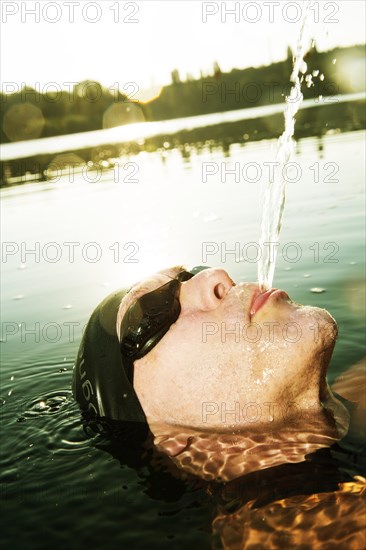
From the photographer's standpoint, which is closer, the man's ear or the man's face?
the man's face

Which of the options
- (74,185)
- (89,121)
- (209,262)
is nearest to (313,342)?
(209,262)

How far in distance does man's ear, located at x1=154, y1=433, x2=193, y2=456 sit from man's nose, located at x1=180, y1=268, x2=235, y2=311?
0.74m

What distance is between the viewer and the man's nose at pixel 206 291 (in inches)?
119

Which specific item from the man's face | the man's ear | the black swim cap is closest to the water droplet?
the man's face

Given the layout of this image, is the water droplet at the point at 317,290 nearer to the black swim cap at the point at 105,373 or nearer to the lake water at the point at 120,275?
the lake water at the point at 120,275

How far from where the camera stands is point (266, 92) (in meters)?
116

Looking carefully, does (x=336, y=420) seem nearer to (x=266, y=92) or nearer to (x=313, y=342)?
(x=313, y=342)

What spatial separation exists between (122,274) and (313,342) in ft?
17.5

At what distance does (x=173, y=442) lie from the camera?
3049 mm

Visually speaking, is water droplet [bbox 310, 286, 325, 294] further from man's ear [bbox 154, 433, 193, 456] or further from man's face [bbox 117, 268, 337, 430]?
man's ear [bbox 154, 433, 193, 456]

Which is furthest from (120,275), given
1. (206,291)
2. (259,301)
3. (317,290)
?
(259,301)

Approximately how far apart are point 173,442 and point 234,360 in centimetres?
64

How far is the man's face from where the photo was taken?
2812mm

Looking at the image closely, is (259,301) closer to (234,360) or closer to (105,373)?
(234,360)
